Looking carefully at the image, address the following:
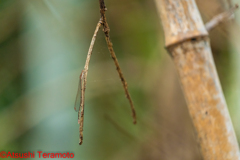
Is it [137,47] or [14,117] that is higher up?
[137,47]

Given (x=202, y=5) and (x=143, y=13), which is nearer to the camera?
(x=202, y=5)

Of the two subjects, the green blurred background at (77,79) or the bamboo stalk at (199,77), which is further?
the green blurred background at (77,79)

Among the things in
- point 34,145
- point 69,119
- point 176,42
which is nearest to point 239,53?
point 176,42

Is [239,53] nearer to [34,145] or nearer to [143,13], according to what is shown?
[143,13]

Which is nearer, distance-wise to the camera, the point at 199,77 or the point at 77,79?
the point at 199,77
